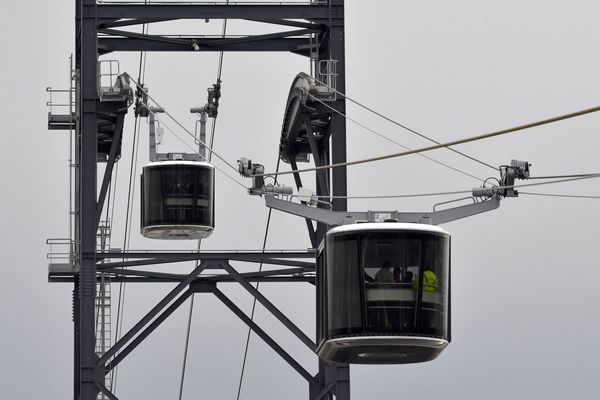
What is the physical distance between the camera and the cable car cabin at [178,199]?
68.3 m

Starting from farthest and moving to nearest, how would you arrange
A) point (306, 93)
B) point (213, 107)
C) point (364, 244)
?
point (213, 107), point (306, 93), point (364, 244)

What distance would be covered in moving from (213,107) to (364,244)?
19.3m

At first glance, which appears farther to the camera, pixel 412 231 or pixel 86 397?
pixel 86 397

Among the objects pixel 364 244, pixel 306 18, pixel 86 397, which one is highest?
pixel 306 18

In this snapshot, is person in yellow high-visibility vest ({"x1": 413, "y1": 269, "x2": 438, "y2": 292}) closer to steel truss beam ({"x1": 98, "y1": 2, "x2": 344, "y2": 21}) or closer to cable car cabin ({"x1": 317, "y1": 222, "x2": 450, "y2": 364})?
cable car cabin ({"x1": 317, "y1": 222, "x2": 450, "y2": 364})

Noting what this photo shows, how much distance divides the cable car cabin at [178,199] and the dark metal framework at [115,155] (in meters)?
0.79

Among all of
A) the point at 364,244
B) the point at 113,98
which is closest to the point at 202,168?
the point at 113,98

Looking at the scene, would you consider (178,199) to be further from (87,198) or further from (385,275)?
(385,275)

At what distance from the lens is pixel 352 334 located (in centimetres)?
5409

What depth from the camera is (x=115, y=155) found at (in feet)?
236

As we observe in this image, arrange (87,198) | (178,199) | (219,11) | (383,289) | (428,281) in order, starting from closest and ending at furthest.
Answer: (383,289) < (428,281) < (178,199) < (219,11) < (87,198)

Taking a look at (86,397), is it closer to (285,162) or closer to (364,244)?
(285,162)

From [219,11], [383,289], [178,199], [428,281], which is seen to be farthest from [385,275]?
[219,11]

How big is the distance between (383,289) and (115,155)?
19187 millimetres
